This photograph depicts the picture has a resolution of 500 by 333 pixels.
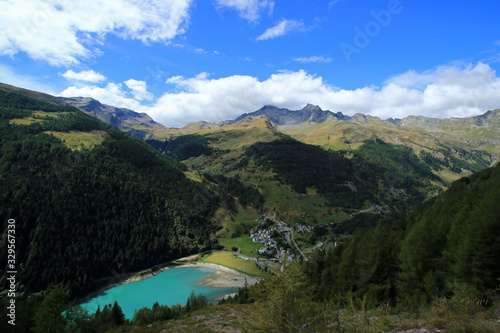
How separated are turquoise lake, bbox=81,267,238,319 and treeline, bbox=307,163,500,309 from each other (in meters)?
55.9

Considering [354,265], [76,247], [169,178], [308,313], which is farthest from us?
[169,178]

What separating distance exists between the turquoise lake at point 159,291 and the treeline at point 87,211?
8.62 metres

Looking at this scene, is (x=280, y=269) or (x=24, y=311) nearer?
(x=280, y=269)

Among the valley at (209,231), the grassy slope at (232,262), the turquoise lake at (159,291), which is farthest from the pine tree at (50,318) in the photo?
the grassy slope at (232,262)

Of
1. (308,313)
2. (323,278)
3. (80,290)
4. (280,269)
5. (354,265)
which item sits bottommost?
(80,290)

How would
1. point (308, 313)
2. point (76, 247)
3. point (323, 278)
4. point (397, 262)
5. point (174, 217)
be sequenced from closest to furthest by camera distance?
point (308, 313) → point (397, 262) → point (323, 278) → point (76, 247) → point (174, 217)

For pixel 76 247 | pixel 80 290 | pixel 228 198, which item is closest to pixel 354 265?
pixel 80 290

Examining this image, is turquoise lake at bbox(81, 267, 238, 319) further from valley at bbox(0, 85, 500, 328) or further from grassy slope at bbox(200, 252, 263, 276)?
grassy slope at bbox(200, 252, 263, 276)

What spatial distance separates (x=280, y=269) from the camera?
51.9 ft

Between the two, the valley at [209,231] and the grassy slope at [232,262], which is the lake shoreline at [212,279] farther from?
the grassy slope at [232,262]

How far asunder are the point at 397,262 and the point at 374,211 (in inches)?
6840

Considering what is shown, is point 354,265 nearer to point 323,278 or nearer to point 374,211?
point 323,278

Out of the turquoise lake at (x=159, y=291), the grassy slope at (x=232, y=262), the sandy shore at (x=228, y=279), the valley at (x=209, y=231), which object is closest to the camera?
the valley at (x=209, y=231)

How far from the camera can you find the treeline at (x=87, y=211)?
8838 centimetres
